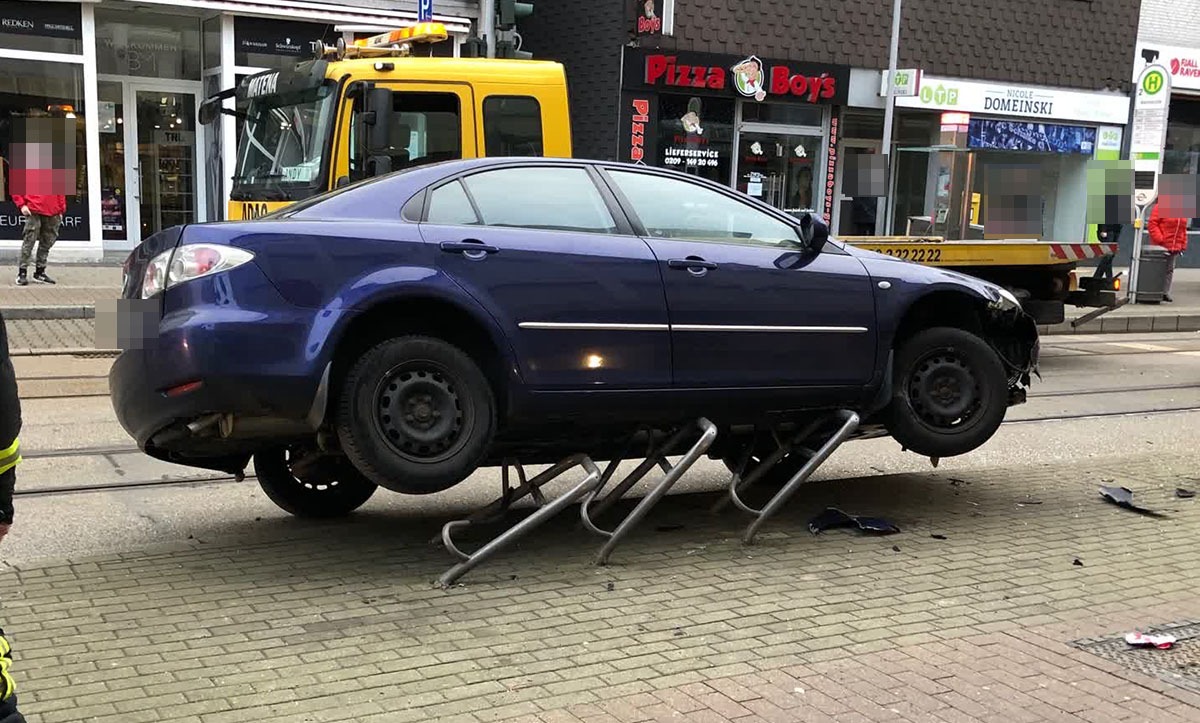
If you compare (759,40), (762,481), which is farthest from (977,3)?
(762,481)

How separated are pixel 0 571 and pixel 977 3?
21379 mm

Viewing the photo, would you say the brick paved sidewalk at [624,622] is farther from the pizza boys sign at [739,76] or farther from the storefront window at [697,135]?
the storefront window at [697,135]

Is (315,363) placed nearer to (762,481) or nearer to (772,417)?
(772,417)

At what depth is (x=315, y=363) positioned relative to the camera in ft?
15.3

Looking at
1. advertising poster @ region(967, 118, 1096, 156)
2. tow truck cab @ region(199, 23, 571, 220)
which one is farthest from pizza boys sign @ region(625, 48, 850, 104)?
tow truck cab @ region(199, 23, 571, 220)

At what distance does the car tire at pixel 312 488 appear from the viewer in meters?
5.87

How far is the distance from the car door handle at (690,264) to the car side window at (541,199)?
31 centimetres

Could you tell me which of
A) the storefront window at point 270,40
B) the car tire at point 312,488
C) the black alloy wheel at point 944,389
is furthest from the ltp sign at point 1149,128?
the car tire at point 312,488

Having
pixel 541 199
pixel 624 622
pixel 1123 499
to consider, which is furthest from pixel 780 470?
pixel 624 622

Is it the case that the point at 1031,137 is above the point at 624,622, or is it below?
above

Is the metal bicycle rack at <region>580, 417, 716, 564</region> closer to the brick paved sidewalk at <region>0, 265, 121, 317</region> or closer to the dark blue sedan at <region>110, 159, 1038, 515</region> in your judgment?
the dark blue sedan at <region>110, 159, 1038, 515</region>

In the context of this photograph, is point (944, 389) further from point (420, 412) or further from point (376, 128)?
point (376, 128)

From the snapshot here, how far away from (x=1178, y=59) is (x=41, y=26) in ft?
72.1

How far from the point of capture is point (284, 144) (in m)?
9.26
